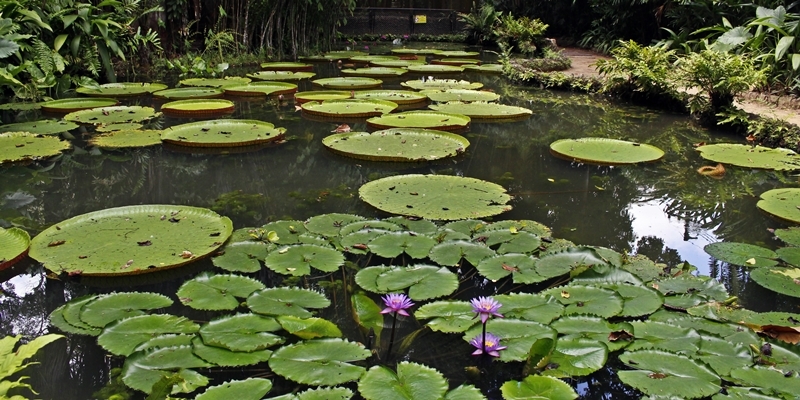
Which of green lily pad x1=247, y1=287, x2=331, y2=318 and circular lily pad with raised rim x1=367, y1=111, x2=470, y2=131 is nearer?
green lily pad x1=247, y1=287, x2=331, y2=318

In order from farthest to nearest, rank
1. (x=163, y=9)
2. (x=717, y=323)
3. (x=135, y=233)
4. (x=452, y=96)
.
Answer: (x=163, y=9) → (x=452, y=96) → (x=135, y=233) → (x=717, y=323)

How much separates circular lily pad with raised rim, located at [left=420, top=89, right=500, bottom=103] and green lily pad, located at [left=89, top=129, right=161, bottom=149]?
2.73 m

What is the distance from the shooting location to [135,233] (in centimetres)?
251

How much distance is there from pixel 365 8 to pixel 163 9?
8033mm

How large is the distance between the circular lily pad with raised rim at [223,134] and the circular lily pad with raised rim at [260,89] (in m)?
1.70

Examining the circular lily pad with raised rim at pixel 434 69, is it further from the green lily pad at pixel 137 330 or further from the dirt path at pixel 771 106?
the green lily pad at pixel 137 330

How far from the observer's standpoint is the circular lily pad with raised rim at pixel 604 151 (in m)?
3.92

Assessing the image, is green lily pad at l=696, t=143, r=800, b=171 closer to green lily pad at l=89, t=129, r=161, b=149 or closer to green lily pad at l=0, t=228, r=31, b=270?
green lily pad at l=89, t=129, r=161, b=149

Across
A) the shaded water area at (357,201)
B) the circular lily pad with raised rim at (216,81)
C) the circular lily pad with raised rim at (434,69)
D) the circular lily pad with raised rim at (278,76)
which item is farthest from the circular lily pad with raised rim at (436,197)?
the circular lily pad with raised rim at (434,69)

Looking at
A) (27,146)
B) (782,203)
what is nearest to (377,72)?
(27,146)

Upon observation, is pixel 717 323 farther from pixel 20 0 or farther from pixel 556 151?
pixel 20 0

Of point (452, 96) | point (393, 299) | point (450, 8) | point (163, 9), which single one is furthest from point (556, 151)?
point (450, 8)

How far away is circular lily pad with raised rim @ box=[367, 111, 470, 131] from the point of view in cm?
463

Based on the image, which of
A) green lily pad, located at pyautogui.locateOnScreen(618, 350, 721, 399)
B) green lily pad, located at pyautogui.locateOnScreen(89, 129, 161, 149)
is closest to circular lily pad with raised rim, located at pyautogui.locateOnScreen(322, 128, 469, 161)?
green lily pad, located at pyautogui.locateOnScreen(89, 129, 161, 149)
